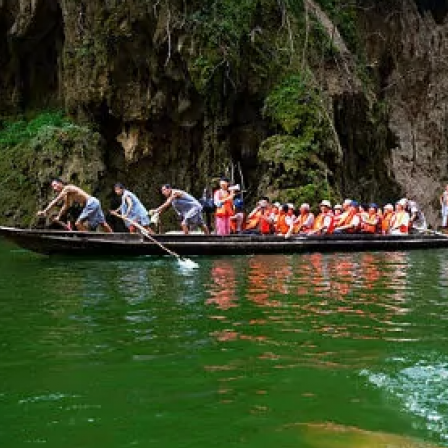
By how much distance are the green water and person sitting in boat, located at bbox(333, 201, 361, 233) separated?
272 inches

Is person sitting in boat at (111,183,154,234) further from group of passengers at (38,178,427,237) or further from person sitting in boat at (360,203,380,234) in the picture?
person sitting in boat at (360,203,380,234)

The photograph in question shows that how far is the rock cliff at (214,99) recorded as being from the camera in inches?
842

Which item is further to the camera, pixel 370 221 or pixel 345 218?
pixel 370 221

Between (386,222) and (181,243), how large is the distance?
6.49 meters

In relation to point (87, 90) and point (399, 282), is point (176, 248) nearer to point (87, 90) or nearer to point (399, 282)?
point (399, 282)

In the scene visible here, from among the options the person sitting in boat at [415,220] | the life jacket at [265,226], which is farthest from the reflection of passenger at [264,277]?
the person sitting in boat at [415,220]

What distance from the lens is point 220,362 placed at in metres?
5.83

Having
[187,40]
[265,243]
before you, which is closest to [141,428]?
[265,243]

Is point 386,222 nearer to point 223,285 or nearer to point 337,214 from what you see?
point 337,214

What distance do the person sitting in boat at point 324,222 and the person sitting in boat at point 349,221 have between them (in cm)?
26

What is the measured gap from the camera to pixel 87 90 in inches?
944

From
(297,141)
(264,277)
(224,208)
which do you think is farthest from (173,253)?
(297,141)

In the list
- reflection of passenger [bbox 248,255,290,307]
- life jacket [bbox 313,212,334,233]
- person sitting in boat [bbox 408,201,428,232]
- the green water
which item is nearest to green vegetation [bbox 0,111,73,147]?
life jacket [bbox 313,212,334,233]

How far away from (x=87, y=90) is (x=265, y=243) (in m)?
10.6
